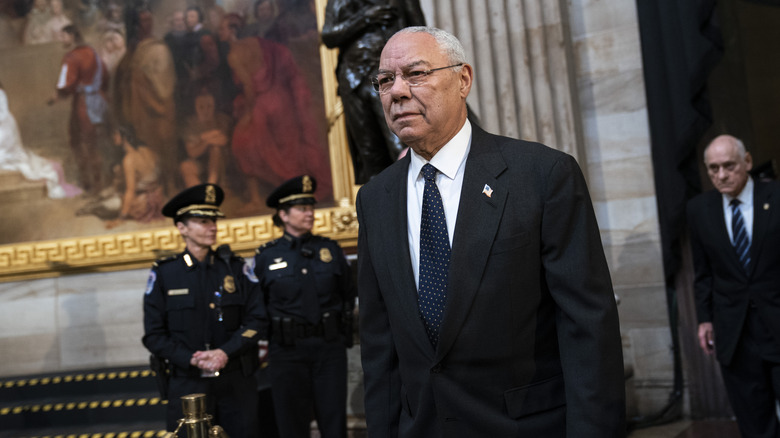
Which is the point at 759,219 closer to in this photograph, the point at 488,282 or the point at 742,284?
the point at 742,284

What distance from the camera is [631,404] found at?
5758mm

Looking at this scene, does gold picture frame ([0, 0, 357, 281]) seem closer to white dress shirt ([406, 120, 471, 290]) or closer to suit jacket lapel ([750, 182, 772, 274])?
suit jacket lapel ([750, 182, 772, 274])

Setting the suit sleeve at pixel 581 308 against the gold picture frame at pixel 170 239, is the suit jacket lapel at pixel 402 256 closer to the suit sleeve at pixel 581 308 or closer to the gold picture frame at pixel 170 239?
the suit sleeve at pixel 581 308

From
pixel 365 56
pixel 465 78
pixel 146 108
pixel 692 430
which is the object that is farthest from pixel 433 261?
pixel 146 108

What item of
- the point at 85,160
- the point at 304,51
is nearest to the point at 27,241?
the point at 85,160

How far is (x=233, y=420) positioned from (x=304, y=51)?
4037 mm

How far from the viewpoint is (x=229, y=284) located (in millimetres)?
4809

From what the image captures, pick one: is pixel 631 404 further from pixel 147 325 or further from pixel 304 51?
pixel 304 51

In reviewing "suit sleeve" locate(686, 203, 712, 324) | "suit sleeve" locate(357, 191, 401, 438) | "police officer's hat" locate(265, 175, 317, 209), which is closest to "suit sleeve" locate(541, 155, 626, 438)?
"suit sleeve" locate(357, 191, 401, 438)

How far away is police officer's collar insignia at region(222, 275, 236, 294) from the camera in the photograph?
4781 millimetres

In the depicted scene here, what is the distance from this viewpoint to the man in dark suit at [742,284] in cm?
405

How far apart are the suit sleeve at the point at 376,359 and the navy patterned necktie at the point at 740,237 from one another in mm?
2933

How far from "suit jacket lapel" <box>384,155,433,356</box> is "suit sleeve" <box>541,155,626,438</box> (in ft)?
1.08

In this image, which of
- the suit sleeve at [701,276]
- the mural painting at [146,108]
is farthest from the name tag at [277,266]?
the suit sleeve at [701,276]
